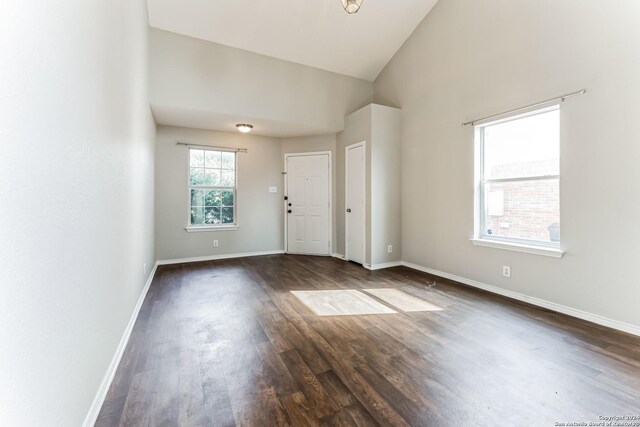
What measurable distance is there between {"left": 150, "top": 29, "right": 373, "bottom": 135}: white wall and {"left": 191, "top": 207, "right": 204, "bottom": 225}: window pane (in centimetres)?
148

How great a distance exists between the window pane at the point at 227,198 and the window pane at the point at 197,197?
0.37 meters

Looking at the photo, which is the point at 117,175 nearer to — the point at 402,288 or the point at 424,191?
the point at 402,288

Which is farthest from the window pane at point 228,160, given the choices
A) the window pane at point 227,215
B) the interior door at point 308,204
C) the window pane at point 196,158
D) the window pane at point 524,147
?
the window pane at point 524,147

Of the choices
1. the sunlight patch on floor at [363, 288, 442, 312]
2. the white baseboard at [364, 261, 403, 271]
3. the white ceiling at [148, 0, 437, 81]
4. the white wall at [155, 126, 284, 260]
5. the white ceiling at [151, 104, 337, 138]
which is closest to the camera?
the sunlight patch on floor at [363, 288, 442, 312]

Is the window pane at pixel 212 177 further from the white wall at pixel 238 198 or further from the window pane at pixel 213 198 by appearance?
the white wall at pixel 238 198

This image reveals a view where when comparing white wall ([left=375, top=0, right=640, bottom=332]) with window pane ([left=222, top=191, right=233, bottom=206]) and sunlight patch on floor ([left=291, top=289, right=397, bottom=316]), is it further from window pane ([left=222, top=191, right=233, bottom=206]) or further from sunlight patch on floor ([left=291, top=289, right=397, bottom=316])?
window pane ([left=222, top=191, right=233, bottom=206])

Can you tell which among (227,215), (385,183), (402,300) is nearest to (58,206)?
(402,300)

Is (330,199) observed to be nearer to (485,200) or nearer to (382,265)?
(382,265)

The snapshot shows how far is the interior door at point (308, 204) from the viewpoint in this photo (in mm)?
5566

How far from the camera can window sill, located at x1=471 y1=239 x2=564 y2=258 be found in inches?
109

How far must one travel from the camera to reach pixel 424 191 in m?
4.30

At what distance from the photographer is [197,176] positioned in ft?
A: 16.6

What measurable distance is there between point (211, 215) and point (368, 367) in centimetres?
422

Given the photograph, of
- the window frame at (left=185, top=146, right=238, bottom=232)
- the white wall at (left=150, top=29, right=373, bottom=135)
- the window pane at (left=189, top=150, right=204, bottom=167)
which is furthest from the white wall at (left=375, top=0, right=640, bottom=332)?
the window pane at (left=189, top=150, right=204, bottom=167)
